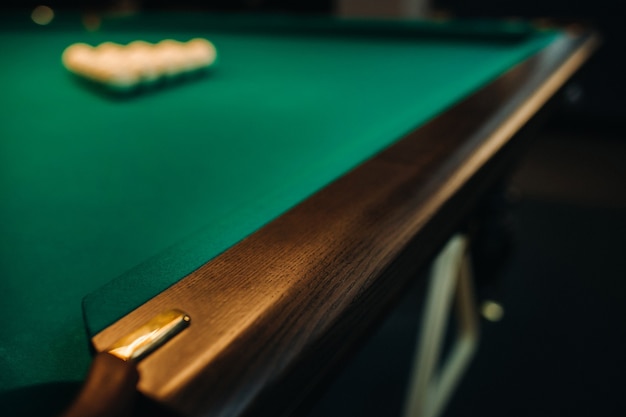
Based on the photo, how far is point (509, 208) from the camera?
59.4 inches

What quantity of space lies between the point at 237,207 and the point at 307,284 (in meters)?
0.25

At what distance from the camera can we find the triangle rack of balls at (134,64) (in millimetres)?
1153

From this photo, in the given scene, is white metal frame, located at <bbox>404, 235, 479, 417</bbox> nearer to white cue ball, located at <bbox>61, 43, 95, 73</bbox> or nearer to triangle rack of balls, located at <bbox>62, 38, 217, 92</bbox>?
triangle rack of balls, located at <bbox>62, 38, 217, 92</bbox>

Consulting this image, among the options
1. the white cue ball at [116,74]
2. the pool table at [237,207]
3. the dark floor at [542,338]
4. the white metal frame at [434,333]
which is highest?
the white cue ball at [116,74]

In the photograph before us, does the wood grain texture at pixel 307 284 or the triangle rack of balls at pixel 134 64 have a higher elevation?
the triangle rack of balls at pixel 134 64

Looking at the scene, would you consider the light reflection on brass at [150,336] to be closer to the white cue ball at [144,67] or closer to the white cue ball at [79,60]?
the white cue ball at [144,67]

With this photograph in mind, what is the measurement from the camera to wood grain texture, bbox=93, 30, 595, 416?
29 cm

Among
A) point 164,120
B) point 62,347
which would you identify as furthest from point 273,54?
point 62,347

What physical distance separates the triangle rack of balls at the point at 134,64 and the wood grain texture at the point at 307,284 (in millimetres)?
778

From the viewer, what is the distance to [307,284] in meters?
0.37

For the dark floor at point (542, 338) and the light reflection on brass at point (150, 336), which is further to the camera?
the dark floor at point (542, 338)

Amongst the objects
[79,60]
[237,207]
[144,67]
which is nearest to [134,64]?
[144,67]

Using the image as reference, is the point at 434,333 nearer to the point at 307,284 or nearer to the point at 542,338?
the point at 542,338

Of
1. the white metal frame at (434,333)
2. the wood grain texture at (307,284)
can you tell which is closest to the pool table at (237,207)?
the wood grain texture at (307,284)
